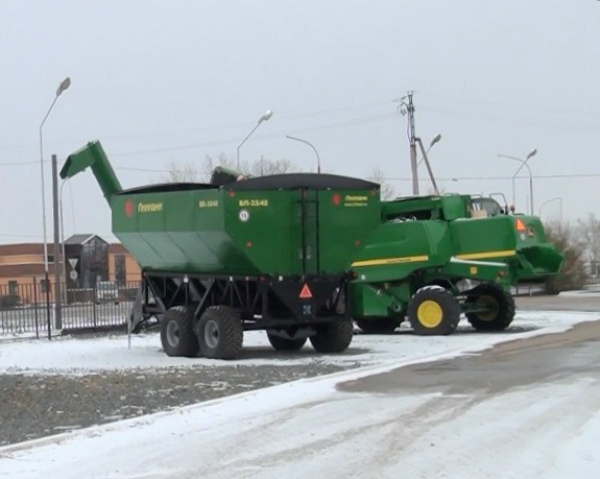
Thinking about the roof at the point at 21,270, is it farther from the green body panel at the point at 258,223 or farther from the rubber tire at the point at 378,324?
the green body panel at the point at 258,223

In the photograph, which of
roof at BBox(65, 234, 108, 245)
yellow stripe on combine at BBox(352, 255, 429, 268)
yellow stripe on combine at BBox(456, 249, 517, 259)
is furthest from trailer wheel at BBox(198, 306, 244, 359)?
roof at BBox(65, 234, 108, 245)

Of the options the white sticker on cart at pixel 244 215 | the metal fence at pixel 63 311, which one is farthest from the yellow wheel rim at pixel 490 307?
the white sticker on cart at pixel 244 215

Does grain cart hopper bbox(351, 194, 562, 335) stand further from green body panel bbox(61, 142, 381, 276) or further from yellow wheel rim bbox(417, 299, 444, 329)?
green body panel bbox(61, 142, 381, 276)

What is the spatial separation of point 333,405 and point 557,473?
4141 mm

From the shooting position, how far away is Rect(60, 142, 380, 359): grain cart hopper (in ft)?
58.9

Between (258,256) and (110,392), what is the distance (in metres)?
5.31

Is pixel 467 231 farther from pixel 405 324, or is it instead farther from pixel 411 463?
pixel 411 463

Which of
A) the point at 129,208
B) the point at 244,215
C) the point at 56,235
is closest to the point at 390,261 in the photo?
the point at 129,208

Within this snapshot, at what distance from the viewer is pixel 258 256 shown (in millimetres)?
17938

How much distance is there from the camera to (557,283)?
56.7 meters

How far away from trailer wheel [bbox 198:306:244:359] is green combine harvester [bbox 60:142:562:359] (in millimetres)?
23

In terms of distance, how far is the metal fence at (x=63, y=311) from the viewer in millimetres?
28064

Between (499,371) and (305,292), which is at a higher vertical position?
(305,292)

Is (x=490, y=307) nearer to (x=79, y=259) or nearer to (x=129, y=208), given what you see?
(x=129, y=208)
